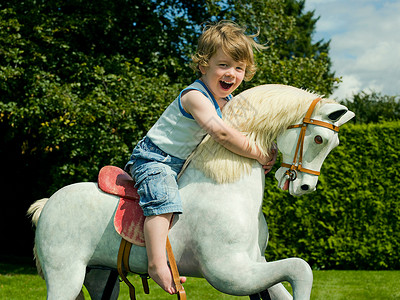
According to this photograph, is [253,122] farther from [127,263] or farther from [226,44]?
[127,263]

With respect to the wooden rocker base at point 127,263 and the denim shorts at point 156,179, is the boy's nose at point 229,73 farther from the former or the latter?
the wooden rocker base at point 127,263

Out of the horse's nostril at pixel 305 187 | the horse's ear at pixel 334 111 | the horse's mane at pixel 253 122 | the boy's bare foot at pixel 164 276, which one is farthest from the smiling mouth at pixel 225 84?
the boy's bare foot at pixel 164 276

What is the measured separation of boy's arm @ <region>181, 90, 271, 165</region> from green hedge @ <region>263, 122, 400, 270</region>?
21.1ft

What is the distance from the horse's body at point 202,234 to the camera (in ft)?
7.75

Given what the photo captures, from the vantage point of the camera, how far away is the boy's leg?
8.00 feet

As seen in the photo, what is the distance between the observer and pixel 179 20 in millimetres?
9414

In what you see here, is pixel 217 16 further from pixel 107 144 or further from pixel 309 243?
pixel 309 243

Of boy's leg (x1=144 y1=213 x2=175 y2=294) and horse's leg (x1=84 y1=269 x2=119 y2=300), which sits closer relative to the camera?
boy's leg (x1=144 y1=213 x2=175 y2=294)

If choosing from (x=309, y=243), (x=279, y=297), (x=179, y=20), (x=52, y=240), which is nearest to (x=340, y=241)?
(x=309, y=243)

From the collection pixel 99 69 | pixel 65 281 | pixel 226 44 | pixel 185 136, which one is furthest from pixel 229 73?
pixel 99 69

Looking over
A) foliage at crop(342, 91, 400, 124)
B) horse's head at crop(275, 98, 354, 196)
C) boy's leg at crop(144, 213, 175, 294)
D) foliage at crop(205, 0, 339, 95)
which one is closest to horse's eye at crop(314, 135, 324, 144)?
horse's head at crop(275, 98, 354, 196)

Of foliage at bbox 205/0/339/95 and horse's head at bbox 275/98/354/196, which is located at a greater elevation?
foliage at bbox 205/0/339/95

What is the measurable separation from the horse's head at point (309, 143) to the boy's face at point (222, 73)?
45 centimetres

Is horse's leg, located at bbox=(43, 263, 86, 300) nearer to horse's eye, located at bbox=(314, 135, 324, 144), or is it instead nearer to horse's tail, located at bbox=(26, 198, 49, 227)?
horse's tail, located at bbox=(26, 198, 49, 227)
